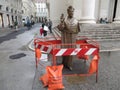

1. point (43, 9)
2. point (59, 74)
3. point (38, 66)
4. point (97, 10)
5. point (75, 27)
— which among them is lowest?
point (38, 66)

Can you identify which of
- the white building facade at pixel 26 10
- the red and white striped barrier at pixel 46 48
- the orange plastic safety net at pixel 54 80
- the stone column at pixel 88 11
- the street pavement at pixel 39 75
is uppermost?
the white building facade at pixel 26 10

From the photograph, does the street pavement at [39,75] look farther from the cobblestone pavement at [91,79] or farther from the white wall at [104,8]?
the white wall at [104,8]

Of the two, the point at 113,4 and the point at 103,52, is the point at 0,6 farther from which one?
the point at 103,52

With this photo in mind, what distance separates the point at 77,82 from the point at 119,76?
160 cm

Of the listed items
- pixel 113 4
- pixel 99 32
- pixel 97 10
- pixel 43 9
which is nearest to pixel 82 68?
pixel 99 32

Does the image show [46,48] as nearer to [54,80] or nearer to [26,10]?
[54,80]

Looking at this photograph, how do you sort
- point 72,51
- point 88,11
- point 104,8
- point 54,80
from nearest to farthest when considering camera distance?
point 54,80, point 72,51, point 88,11, point 104,8

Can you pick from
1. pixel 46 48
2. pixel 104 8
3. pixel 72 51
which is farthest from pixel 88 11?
pixel 72 51

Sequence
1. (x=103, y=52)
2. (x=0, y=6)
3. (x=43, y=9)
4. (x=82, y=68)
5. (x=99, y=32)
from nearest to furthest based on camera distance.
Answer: (x=82, y=68), (x=103, y=52), (x=99, y=32), (x=0, y=6), (x=43, y=9)

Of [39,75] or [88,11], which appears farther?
[88,11]

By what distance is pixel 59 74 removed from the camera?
3.70 meters

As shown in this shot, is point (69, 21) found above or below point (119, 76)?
above

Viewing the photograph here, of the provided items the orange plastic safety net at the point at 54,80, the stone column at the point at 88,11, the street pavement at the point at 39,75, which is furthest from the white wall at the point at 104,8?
the orange plastic safety net at the point at 54,80

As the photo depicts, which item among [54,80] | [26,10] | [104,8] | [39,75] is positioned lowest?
[39,75]
